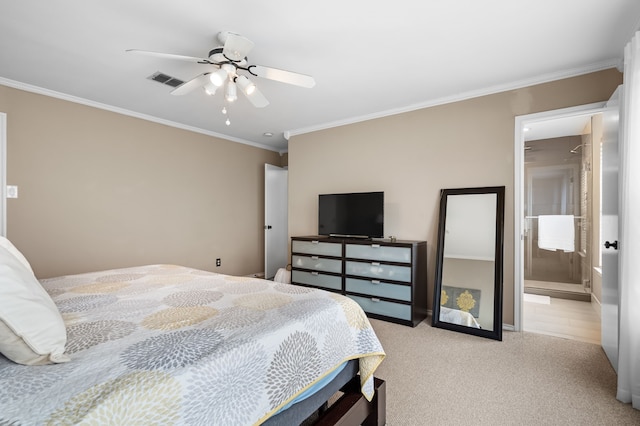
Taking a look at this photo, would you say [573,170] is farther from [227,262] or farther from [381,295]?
[227,262]

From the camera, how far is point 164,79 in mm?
3059

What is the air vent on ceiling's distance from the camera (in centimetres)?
296

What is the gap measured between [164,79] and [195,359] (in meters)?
2.89

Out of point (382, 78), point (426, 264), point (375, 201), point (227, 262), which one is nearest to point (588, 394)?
point (426, 264)

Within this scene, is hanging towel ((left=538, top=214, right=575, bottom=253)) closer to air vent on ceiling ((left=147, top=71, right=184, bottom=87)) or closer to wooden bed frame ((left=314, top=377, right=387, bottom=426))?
wooden bed frame ((left=314, top=377, right=387, bottom=426))

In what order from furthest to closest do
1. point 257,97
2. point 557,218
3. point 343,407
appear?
1. point 557,218
2. point 257,97
3. point 343,407

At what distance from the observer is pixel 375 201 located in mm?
3846

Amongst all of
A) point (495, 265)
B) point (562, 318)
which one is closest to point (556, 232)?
point (562, 318)

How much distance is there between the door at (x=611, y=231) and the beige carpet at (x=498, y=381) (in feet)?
0.81

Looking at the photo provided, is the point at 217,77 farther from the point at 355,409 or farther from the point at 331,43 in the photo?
the point at 355,409

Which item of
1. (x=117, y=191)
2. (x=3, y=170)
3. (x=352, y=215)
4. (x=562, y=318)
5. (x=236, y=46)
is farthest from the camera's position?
(x=352, y=215)

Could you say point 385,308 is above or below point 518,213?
below

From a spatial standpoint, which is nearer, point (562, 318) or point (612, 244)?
point (612, 244)

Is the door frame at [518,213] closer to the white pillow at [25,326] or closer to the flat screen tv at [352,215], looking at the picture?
the flat screen tv at [352,215]
